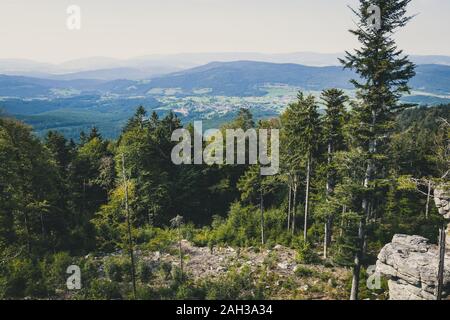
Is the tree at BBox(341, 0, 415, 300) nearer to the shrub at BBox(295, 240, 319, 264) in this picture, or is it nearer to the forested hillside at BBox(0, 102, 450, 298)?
the forested hillside at BBox(0, 102, 450, 298)

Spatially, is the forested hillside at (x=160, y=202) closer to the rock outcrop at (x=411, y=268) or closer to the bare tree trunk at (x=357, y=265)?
the bare tree trunk at (x=357, y=265)

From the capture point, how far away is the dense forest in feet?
66.0

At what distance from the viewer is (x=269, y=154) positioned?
115ft

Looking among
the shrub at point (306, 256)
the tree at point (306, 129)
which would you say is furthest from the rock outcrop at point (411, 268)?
the tree at point (306, 129)

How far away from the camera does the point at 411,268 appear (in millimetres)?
19062

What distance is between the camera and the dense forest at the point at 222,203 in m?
20.1

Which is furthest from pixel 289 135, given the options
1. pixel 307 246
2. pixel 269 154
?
pixel 307 246

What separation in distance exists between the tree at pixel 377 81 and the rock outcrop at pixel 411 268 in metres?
3.06

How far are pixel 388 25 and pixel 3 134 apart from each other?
24.3 metres

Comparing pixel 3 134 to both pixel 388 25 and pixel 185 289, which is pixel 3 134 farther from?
pixel 388 25

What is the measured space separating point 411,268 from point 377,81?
10.2 metres

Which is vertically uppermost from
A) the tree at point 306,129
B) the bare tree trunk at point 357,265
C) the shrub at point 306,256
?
the tree at point 306,129
